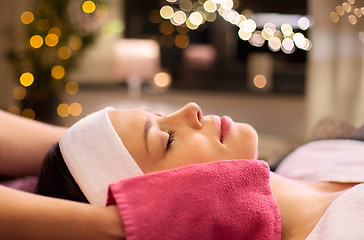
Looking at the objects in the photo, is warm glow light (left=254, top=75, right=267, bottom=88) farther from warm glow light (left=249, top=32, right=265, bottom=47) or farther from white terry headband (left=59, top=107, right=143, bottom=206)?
white terry headband (left=59, top=107, right=143, bottom=206)

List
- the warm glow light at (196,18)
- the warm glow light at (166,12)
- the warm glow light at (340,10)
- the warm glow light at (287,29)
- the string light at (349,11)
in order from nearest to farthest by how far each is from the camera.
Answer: the string light at (349,11) → the warm glow light at (340,10) → the warm glow light at (287,29) → the warm glow light at (196,18) → the warm glow light at (166,12)

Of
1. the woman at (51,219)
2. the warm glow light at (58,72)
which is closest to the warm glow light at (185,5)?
the warm glow light at (58,72)

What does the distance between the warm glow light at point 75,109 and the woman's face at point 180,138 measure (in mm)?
3558

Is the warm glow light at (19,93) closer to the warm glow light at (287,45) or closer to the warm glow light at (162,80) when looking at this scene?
the warm glow light at (162,80)

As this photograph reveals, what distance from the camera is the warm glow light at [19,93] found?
433cm

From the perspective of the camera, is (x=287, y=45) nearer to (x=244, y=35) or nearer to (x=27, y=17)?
(x=244, y=35)

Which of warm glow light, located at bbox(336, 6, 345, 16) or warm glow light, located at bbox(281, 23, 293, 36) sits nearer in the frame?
warm glow light, located at bbox(336, 6, 345, 16)

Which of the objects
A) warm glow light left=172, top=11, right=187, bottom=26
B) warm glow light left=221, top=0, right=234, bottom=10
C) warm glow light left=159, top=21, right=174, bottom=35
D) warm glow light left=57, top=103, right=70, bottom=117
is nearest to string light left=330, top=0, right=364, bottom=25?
warm glow light left=221, top=0, right=234, bottom=10

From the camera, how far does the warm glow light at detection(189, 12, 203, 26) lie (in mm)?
4426

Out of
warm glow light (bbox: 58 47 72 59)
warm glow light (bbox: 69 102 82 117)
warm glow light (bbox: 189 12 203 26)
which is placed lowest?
warm glow light (bbox: 69 102 82 117)

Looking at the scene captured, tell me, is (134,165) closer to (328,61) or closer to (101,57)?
(328,61)

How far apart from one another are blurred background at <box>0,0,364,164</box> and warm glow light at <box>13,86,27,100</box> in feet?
0.07

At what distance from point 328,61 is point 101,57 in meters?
2.88

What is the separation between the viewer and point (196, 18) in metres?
→ 4.45
